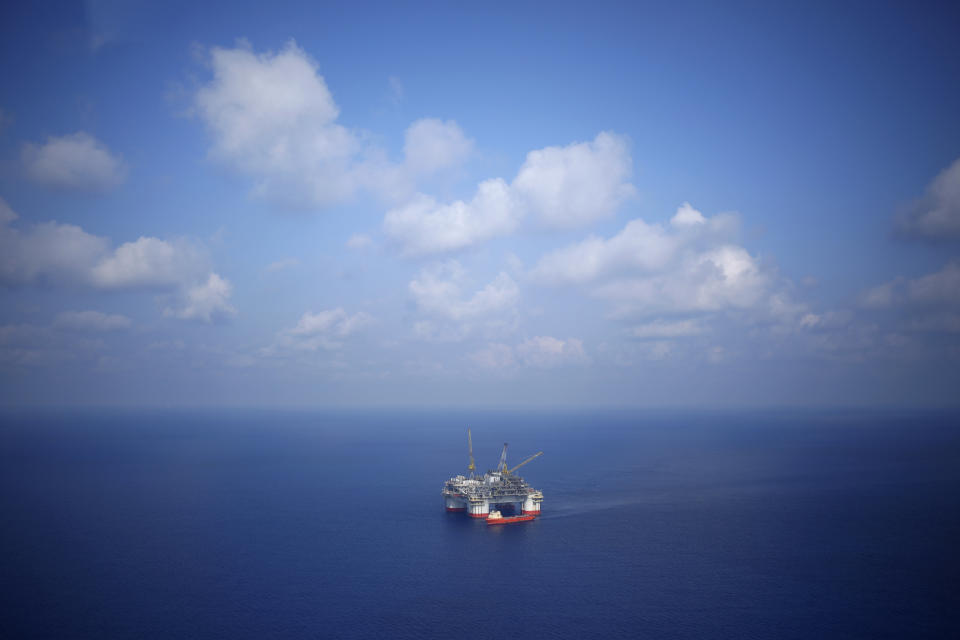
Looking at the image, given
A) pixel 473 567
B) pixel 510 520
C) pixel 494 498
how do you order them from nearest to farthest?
pixel 473 567
pixel 510 520
pixel 494 498

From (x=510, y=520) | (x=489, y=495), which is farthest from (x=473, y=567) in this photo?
(x=489, y=495)

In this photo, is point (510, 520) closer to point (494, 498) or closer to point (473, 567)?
point (494, 498)

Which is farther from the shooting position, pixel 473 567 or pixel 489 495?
pixel 489 495

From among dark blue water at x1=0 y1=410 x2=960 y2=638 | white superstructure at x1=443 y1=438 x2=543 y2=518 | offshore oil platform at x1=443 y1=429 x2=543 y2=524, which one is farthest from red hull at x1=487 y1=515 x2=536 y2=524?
dark blue water at x1=0 y1=410 x2=960 y2=638

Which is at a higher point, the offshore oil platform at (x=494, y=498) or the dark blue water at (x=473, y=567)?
the offshore oil platform at (x=494, y=498)

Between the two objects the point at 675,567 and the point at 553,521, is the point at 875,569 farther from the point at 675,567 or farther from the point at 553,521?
the point at 553,521

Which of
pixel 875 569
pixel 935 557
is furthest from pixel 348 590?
pixel 935 557

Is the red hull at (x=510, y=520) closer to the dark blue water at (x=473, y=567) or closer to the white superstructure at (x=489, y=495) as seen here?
the white superstructure at (x=489, y=495)

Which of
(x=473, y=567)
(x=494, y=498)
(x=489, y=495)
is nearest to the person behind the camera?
(x=473, y=567)

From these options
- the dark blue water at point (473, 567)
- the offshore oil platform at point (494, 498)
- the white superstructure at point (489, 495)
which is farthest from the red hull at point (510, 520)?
the dark blue water at point (473, 567)
